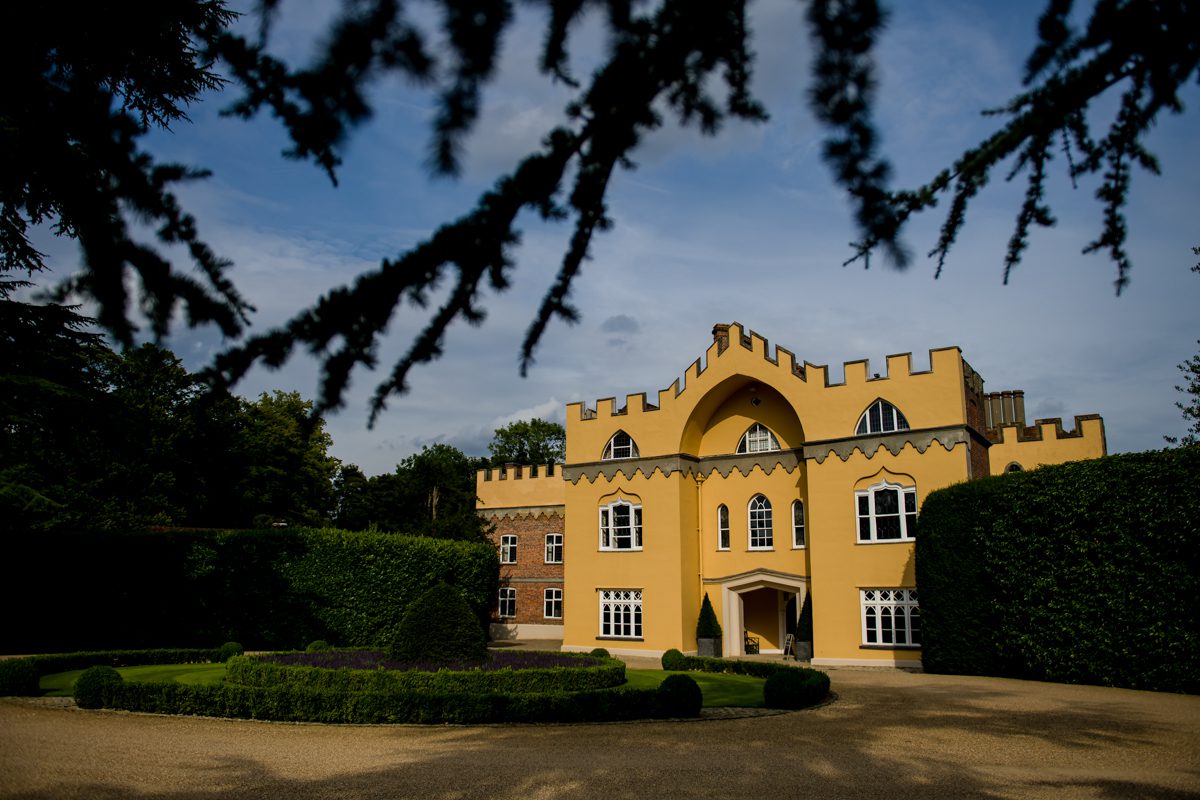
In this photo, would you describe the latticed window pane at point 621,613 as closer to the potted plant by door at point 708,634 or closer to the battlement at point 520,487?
the potted plant by door at point 708,634

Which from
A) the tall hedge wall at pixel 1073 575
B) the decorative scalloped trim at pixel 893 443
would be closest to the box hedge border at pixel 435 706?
the tall hedge wall at pixel 1073 575

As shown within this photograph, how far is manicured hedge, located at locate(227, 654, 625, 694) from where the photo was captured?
1353 centimetres

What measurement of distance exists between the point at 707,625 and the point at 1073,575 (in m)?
11.9

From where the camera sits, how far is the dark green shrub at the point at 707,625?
25984 mm

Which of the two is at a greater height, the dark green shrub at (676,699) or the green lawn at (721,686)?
the dark green shrub at (676,699)

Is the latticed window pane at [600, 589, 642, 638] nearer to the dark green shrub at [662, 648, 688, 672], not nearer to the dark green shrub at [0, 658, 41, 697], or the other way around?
the dark green shrub at [662, 648, 688, 672]

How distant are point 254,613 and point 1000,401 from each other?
93.6 ft

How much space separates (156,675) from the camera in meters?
16.9

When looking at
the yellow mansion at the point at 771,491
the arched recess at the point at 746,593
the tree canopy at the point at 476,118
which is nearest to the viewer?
the tree canopy at the point at 476,118

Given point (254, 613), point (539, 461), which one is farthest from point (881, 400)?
point (539, 461)

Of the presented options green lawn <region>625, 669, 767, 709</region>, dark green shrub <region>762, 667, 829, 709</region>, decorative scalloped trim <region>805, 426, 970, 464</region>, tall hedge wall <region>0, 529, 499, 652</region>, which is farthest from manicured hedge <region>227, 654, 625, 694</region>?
decorative scalloped trim <region>805, 426, 970, 464</region>

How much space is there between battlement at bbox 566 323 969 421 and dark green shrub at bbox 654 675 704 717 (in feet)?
47.3

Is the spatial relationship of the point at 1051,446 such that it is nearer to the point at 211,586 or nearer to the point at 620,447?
the point at 620,447

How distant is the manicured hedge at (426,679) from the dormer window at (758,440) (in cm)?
1417
